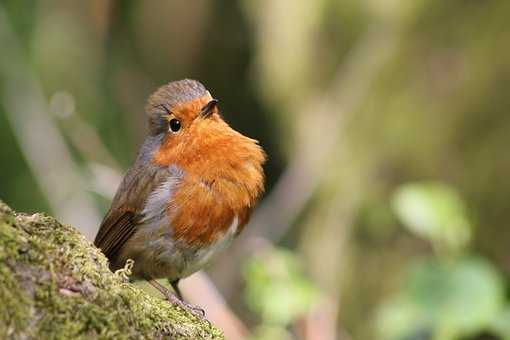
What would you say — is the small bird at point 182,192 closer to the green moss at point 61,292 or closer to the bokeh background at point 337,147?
the bokeh background at point 337,147

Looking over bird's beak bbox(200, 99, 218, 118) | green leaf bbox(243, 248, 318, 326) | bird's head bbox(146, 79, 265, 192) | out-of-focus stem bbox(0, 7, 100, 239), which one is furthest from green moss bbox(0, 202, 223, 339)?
out-of-focus stem bbox(0, 7, 100, 239)

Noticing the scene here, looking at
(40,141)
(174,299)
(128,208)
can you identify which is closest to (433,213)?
(128,208)

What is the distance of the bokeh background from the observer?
4.27 m

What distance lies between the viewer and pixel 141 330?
6.37ft

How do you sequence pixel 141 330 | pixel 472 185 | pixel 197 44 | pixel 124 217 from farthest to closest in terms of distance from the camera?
pixel 197 44 → pixel 472 185 → pixel 124 217 → pixel 141 330

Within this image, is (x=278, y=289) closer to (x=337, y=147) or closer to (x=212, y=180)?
(x=212, y=180)

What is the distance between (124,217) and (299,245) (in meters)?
2.31

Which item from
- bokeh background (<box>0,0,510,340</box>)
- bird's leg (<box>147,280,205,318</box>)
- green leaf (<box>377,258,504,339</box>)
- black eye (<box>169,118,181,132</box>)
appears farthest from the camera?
bokeh background (<box>0,0,510,340</box>)

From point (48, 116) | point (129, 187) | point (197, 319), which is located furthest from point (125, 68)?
point (197, 319)

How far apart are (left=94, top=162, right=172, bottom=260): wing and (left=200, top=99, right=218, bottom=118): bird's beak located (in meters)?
0.25

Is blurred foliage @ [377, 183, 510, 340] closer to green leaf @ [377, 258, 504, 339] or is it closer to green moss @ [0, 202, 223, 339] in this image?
green leaf @ [377, 258, 504, 339]

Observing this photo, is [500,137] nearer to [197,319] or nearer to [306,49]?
[306,49]

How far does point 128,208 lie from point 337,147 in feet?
6.61

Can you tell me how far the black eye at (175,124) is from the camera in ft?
12.0
